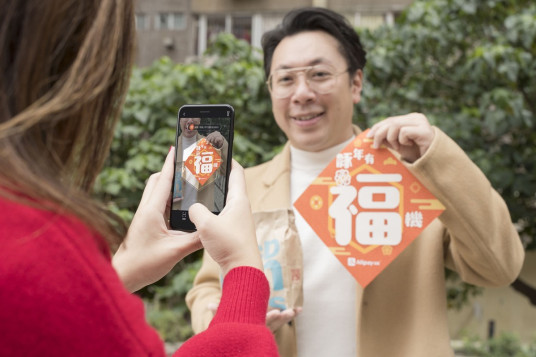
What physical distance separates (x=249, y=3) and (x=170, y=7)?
1447 mm

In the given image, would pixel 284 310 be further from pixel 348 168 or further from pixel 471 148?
pixel 471 148

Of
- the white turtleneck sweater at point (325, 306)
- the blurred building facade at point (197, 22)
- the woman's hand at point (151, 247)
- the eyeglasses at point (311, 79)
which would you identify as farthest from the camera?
the blurred building facade at point (197, 22)

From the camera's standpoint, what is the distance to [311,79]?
6.07 ft

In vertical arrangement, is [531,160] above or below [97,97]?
above

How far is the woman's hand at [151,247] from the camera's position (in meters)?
1.07

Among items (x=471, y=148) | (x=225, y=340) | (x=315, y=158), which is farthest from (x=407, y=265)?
(x=471, y=148)

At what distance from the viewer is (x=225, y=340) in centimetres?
82

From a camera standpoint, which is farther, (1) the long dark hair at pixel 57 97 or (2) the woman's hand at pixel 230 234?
(2) the woman's hand at pixel 230 234

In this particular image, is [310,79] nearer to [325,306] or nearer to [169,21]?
[325,306]

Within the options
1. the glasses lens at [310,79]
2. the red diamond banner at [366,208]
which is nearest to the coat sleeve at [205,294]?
the red diamond banner at [366,208]

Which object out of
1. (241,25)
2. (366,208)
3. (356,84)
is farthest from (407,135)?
(241,25)

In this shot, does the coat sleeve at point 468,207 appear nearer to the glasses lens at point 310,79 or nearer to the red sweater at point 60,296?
the glasses lens at point 310,79

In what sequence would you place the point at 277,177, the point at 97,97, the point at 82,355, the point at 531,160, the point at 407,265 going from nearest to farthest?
the point at 82,355
the point at 97,97
the point at 407,265
the point at 277,177
the point at 531,160

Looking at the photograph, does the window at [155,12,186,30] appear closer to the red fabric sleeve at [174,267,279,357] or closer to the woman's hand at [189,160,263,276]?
the woman's hand at [189,160,263,276]
